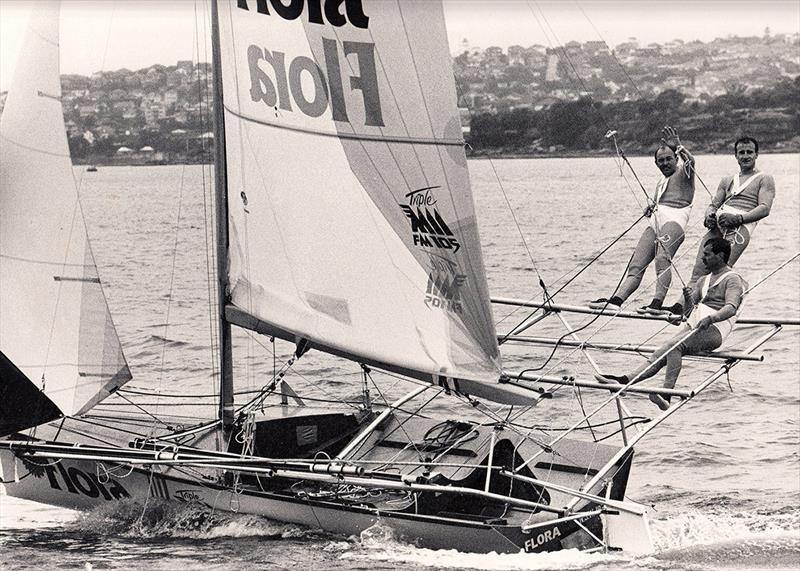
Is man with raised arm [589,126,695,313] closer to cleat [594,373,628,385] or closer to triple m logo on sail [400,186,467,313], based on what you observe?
cleat [594,373,628,385]

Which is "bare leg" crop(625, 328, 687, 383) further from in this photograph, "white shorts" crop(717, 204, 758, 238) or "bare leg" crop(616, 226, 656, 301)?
"white shorts" crop(717, 204, 758, 238)

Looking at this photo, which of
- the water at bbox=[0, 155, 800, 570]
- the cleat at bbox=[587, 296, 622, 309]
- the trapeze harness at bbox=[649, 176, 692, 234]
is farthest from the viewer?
the trapeze harness at bbox=[649, 176, 692, 234]

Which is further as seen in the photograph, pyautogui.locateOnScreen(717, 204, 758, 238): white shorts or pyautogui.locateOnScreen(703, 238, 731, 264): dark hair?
pyautogui.locateOnScreen(717, 204, 758, 238): white shorts

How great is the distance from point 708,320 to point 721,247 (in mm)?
693

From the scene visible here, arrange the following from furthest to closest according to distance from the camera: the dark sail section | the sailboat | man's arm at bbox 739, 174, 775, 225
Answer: man's arm at bbox 739, 174, 775, 225 → the dark sail section → the sailboat

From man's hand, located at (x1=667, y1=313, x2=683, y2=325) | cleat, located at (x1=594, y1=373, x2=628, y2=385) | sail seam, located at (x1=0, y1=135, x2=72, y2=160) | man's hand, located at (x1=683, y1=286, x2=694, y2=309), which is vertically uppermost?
sail seam, located at (x1=0, y1=135, x2=72, y2=160)

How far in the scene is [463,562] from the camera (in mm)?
11805

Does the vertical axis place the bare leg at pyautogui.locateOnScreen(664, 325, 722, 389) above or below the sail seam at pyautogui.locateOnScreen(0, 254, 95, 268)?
below

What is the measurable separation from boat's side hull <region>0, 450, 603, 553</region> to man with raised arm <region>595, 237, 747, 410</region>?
4.76 ft

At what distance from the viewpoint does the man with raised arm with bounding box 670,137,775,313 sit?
13.4 metres

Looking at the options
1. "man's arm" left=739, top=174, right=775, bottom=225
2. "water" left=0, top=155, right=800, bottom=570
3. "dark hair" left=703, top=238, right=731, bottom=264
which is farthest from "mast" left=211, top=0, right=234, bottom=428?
"man's arm" left=739, top=174, right=775, bottom=225

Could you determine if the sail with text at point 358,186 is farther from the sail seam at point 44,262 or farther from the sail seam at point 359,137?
the sail seam at point 44,262

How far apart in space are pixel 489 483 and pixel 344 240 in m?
2.49

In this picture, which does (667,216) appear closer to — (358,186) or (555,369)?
(358,186)
